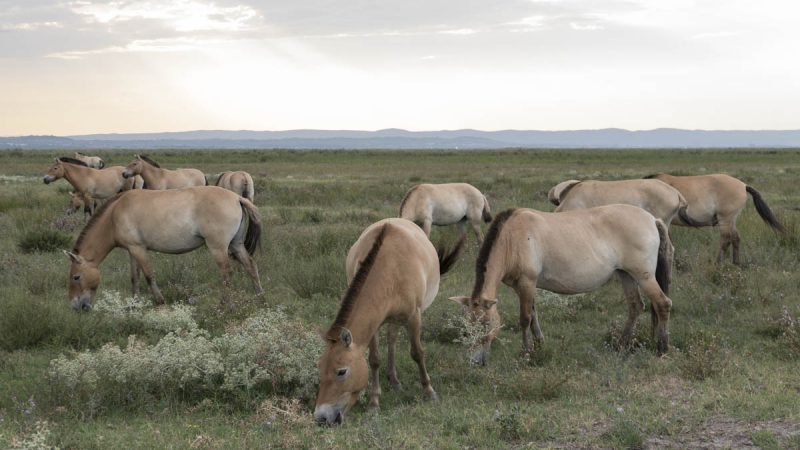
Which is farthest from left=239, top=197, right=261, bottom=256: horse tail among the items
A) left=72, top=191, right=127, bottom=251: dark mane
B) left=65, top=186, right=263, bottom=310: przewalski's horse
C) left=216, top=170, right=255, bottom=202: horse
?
left=216, top=170, right=255, bottom=202: horse

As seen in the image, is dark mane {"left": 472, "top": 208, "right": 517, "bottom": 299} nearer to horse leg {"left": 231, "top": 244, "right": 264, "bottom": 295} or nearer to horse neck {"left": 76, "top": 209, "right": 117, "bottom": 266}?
horse leg {"left": 231, "top": 244, "right": 264, "bottom": 295}

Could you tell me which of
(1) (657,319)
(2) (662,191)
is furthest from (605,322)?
(2) (662,191)

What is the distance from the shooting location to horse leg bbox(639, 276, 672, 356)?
7262 millimetres

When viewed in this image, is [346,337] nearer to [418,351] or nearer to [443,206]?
[418,351]

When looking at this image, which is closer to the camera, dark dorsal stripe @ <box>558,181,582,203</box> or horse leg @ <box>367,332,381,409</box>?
horse leg @ <box>367,332,381,409</box>

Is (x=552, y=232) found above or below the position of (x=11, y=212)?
above

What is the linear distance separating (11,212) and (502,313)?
15.4 m

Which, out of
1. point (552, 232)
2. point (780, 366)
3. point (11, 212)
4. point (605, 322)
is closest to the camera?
point (780, 366)

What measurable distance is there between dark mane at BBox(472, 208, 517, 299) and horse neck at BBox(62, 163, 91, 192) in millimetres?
16337

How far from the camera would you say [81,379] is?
6.16 metres

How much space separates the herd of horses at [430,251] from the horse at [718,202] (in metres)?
0.02

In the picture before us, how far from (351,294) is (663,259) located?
4.17 m

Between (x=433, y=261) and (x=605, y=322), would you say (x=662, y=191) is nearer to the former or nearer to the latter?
(x=605, y=322)

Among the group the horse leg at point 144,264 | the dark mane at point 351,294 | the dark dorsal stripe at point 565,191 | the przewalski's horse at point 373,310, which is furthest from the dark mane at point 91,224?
the dark dorsal stripe at point 565,191
